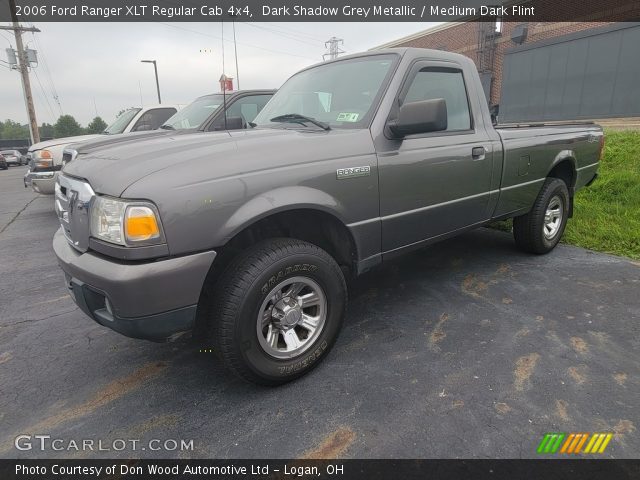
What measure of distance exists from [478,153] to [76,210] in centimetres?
287

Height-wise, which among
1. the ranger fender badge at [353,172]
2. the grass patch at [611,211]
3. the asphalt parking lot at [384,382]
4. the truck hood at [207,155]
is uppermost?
the truck hood at [207,155]

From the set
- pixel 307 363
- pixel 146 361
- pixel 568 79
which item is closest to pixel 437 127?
pixel 307 363

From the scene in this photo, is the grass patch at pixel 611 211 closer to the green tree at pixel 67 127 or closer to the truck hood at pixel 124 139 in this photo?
the truck hood at pixel 124 139

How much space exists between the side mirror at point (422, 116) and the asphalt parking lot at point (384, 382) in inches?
55.9

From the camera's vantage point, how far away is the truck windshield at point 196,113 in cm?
621

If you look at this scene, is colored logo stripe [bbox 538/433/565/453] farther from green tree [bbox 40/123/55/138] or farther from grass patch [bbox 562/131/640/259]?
green tree [bbox 40/123/55/138]

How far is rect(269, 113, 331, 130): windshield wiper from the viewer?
276 centimetres

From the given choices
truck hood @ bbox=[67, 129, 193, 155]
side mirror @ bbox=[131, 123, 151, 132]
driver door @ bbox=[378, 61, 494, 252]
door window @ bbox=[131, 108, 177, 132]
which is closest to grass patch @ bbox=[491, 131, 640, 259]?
driver door @ bbox=[378, 61, 494, 252]

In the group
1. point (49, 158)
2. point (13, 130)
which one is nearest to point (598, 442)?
point (49, 158)

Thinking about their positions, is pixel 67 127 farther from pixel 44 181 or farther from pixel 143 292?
pixel 143 292

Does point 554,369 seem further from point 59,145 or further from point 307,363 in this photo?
point 59,145

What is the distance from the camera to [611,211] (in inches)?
223

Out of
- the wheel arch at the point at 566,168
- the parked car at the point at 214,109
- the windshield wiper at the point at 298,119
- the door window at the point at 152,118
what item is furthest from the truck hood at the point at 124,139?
the wheel arch at the point at 566,168

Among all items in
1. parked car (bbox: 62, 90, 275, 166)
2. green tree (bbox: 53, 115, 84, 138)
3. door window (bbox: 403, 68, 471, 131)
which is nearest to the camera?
door window (bbox: 403, 68, 471, 131)
